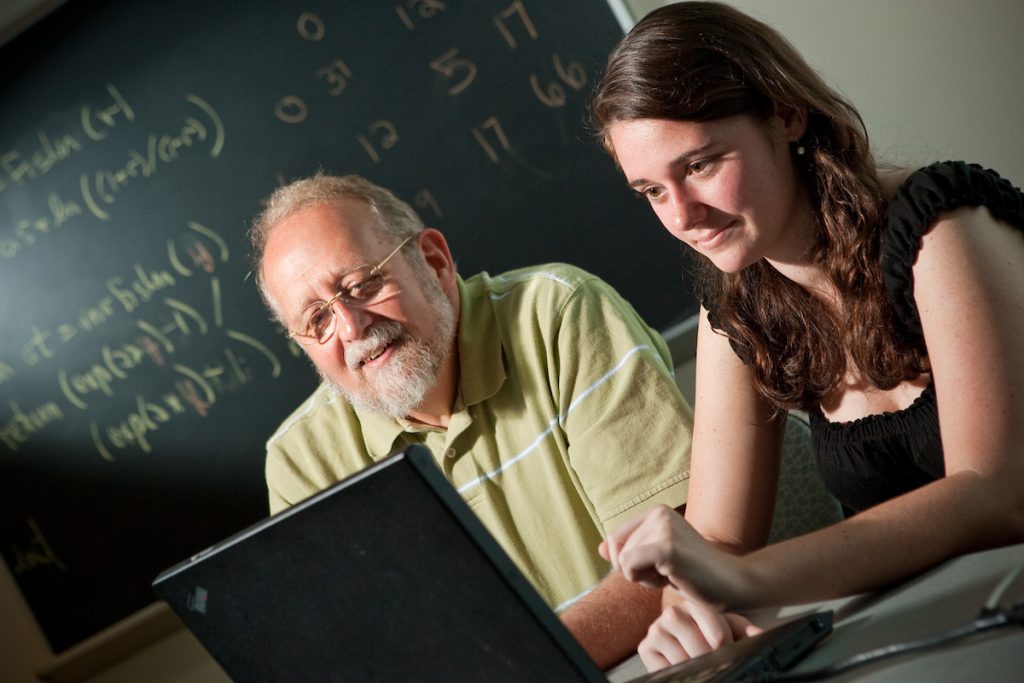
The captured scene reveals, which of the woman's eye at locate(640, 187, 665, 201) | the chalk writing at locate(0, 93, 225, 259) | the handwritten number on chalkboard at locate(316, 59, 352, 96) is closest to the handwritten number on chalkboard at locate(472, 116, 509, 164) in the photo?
the handwritten number on chalkboard at locate(316, 59, 352, 96)

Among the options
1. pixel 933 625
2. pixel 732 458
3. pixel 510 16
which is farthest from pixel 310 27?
pixel 933 625

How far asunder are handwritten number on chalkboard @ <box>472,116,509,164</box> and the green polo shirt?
45cm

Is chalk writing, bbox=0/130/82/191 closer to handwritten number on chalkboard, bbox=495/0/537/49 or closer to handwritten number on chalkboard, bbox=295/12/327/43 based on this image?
handwritten number on chalkboard, bbox=295/12/327/43

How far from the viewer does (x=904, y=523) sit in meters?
0.92

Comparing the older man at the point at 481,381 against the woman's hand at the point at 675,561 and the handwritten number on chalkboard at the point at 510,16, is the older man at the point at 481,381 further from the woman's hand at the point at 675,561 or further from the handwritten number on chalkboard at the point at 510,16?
the woman's hand at the point at 675,561

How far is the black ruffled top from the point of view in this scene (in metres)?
1.10

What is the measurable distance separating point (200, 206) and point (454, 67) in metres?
0.62

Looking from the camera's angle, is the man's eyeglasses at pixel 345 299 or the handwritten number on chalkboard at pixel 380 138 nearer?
the man's eyeglasses at pixel 345 299

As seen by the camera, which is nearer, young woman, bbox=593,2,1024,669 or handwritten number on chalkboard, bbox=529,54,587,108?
young woman, bbox=593,2,1024,669

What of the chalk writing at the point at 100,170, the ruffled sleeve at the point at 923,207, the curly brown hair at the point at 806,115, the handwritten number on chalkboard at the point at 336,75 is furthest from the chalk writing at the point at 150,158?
the ruffled sleeve at the point at 923,207

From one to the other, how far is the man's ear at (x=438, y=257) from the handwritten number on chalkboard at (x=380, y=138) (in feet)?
1.29

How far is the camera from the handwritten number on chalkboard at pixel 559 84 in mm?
2150

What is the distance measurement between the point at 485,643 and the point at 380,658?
102 mm

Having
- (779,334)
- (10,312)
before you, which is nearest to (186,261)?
(10,312)
